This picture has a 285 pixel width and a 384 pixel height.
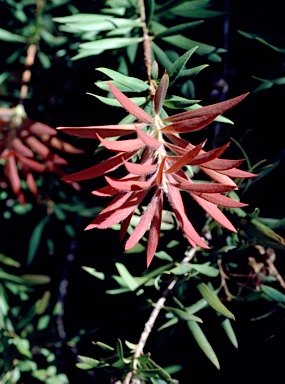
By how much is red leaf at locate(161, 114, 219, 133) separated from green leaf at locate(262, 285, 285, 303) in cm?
48

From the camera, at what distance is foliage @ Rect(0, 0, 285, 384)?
0.69 m

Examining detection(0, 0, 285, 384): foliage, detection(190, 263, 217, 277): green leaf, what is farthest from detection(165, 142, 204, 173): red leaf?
detection(190, 263, 217, 277): green leaf

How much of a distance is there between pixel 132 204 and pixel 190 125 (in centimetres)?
16

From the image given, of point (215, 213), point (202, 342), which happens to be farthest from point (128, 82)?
point (202, 342)

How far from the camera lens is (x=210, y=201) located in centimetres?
68

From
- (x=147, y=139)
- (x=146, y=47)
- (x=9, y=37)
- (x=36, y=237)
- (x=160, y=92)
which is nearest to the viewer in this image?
(x=147, y=139)

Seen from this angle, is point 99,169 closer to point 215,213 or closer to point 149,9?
point 215,213

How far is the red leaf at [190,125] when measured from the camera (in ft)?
2.15

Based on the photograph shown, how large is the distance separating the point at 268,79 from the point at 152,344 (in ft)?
2.76

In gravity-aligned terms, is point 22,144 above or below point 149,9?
below

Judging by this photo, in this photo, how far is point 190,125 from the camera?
68 centimetres

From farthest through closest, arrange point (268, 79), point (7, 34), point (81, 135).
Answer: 1. point (7, 34)
2. point (268, 79)
3. point (81, 135)

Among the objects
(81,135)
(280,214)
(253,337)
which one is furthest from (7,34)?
(253,337)

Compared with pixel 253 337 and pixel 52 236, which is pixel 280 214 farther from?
pixel 52 236
